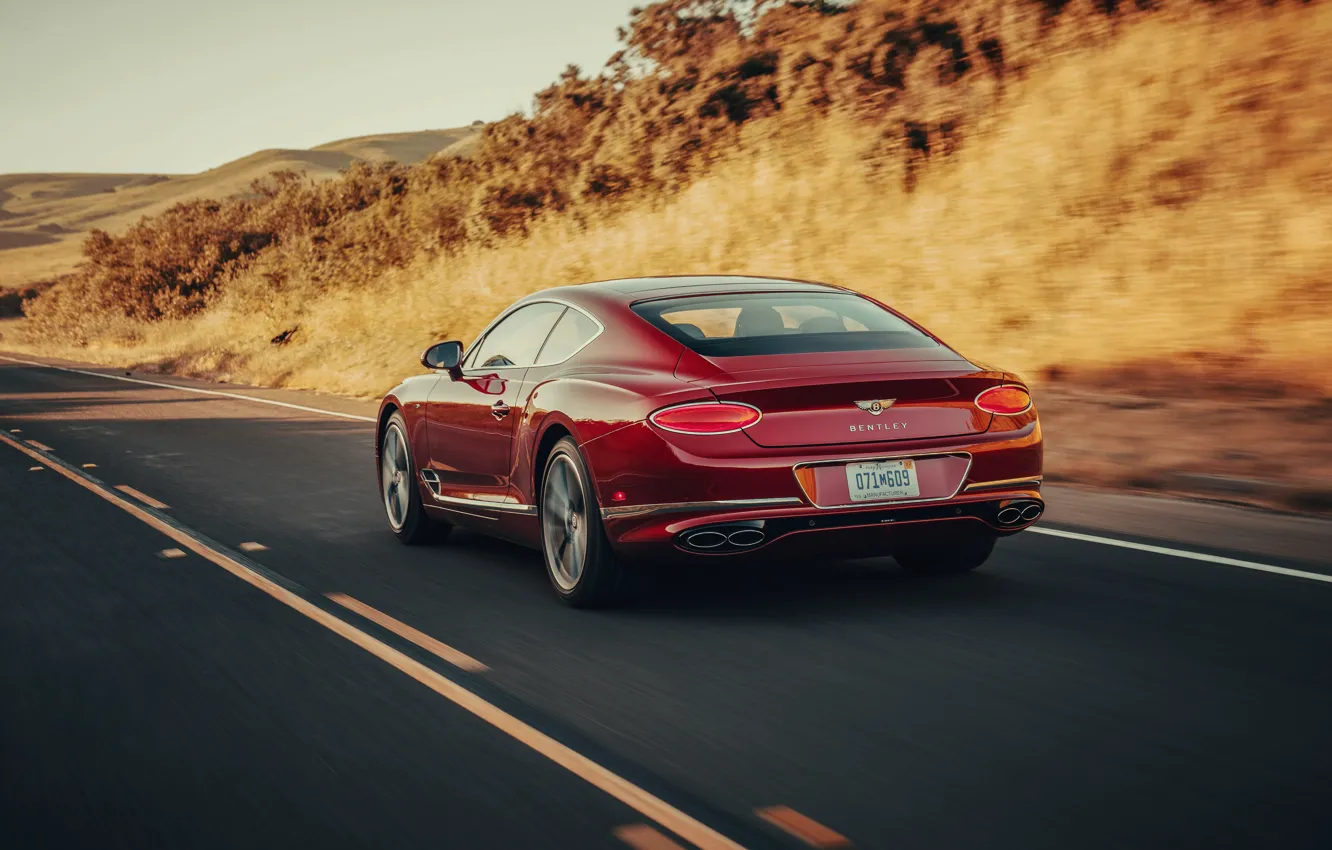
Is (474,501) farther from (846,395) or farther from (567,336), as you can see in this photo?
(846,395)

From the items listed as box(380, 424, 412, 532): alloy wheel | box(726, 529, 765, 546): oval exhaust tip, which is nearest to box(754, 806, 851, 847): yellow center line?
box(726, 529, 765, 546): oval exhaust tip

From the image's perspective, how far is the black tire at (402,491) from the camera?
921cm

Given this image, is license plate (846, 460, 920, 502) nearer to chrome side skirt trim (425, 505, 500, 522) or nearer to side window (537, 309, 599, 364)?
side window (537, 309, 599, 364)

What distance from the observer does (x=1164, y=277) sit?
1496cm

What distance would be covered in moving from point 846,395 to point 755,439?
42 centimetres

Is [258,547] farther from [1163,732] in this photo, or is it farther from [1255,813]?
[1255,813]

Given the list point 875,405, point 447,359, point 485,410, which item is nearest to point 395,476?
point 447,359

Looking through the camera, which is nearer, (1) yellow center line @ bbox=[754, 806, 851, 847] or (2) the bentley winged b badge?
(1) yellow center line @ bbox=[754, 806, 851, 847]

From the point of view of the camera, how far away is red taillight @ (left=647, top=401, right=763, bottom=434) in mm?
6277

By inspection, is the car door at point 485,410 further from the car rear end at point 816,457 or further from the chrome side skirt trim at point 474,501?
the car rear end at point 816,457

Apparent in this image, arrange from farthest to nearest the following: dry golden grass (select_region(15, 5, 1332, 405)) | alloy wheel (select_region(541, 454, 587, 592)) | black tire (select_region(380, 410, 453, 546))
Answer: dry golden grass (select_region(15, 5, 1332, 405)), black tire (select_region(380, 410, 453, 546)), alloy wheel (select_region(541, 454, 587, 592))

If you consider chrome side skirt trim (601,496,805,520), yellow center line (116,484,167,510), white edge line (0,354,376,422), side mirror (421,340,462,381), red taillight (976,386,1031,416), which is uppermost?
side mirror (421,340,462,381)

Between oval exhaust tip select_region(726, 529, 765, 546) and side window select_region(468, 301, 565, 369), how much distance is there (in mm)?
2014

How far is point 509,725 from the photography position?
5.14 meters
